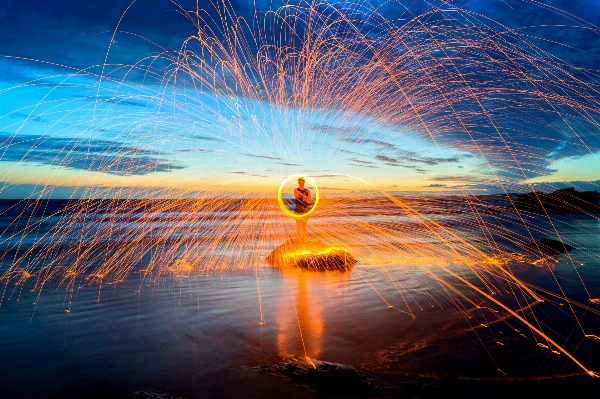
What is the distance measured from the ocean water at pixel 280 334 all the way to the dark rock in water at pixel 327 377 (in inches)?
5.7

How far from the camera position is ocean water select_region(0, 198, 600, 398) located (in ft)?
15.4

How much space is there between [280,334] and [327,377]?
155 cm

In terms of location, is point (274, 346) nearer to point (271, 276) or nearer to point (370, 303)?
point (370, 303)

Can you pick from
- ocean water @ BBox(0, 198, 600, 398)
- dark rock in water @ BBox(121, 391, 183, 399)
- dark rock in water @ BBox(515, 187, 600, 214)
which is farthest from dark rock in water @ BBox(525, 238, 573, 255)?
dark rock in water @ BBox(515, 187, 600, 214)

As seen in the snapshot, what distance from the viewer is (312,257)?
11.4 meters

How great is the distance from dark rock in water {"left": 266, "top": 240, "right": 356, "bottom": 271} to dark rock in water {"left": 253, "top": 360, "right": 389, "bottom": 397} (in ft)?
20.2

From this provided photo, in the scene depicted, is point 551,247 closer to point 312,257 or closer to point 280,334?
point 312,257

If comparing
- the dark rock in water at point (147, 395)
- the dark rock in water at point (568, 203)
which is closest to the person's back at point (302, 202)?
the dark rock in water at point (147, 395)

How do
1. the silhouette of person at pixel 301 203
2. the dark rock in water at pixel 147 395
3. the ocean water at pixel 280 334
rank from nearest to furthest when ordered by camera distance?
the dark rock in water at pixel 147 395, the ocean water at pixel 280 334, the silhouette of person at pixel 301 203

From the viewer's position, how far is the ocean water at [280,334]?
185 inches

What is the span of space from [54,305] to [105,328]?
2.12m

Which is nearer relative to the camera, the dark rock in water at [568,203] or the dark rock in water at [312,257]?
the dark rock in water at [312,257]

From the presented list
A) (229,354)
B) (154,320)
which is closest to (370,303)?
(229,354)

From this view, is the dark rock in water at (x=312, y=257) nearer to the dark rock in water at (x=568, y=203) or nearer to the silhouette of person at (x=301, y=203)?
the silhouette of person at (x=301, y=203)
